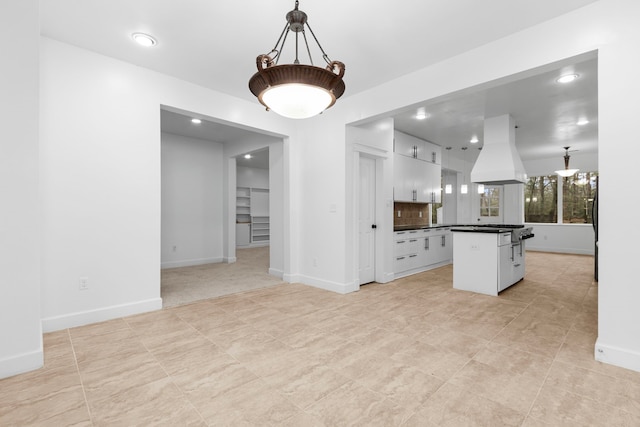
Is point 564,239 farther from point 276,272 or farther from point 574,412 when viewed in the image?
point 574,412

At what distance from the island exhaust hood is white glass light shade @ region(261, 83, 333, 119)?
12.9 feet

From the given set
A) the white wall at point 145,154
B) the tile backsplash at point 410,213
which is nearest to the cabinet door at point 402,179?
the tile backsplash at point 410,213

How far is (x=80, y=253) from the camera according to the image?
10.2 ft

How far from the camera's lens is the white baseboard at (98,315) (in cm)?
294

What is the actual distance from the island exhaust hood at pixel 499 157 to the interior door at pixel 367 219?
1798 millimetres

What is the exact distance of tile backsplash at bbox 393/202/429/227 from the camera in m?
6.53

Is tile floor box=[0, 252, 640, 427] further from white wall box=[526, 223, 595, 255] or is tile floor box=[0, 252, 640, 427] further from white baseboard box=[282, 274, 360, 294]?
white wall box=[526, 223, 595, 255]

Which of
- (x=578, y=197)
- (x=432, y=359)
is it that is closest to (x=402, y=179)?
(x=432, y=359)

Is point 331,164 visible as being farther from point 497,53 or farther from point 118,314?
point 118,314

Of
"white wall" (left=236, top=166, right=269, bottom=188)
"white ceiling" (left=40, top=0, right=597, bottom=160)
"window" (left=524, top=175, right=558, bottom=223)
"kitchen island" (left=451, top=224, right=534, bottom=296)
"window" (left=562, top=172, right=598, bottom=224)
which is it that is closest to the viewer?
"white ceiling" (left=40, top=0, right=597, bottom=160)

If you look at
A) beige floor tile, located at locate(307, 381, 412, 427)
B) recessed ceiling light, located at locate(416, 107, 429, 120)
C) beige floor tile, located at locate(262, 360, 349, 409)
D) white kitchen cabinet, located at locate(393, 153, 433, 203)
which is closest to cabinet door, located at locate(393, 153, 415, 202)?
white kitchen cabinet, located at locate(393, 153, 433, 203)

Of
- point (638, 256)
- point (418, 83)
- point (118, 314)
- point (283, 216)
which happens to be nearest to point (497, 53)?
point (418, 83)

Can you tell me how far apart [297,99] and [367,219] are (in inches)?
124

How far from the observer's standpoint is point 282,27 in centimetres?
277
